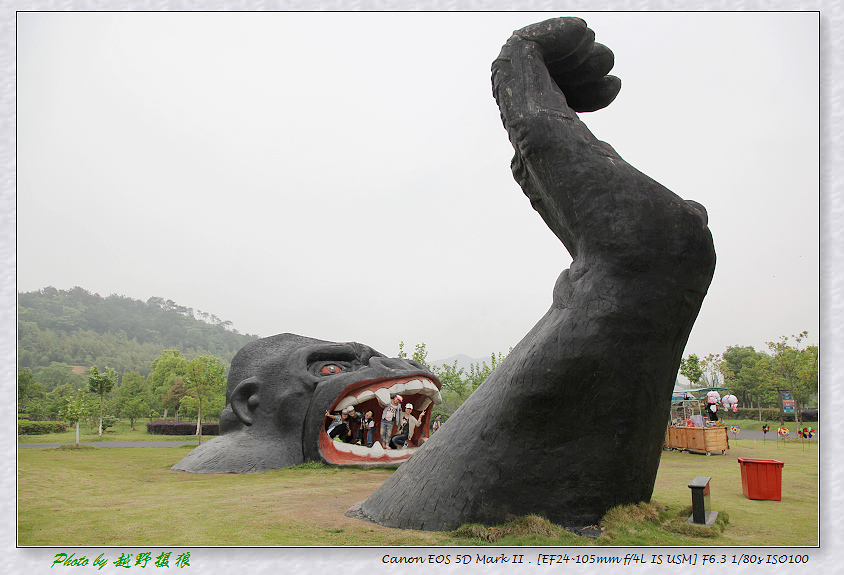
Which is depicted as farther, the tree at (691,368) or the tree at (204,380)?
the tree at (691,368)

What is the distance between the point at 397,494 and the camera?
4105mm

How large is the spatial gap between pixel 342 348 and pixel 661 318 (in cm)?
678

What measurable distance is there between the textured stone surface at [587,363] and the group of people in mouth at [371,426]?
4.81 metres

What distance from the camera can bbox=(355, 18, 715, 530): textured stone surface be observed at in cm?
362

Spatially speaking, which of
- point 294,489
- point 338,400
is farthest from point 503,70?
point 338,400

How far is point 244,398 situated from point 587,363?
7.19 meters

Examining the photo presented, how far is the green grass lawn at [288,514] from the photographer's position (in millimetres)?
3518

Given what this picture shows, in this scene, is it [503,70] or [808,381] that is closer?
[503,70]

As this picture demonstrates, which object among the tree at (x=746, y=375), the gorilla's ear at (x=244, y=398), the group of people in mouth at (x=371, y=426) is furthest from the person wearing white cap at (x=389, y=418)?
the tree at (x=746, y=375)

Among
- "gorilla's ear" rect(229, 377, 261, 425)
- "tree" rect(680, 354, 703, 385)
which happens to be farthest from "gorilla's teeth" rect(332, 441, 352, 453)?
"tree" rect(680, 354, 703, 385)

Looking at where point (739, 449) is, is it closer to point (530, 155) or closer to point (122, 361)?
point (530, 155)

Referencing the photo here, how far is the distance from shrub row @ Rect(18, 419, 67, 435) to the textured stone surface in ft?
59.0

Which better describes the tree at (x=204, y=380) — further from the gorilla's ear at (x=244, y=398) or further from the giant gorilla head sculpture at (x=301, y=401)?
the gorilla's ear at (x=244, y=398)

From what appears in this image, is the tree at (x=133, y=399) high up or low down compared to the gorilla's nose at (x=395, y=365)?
down
